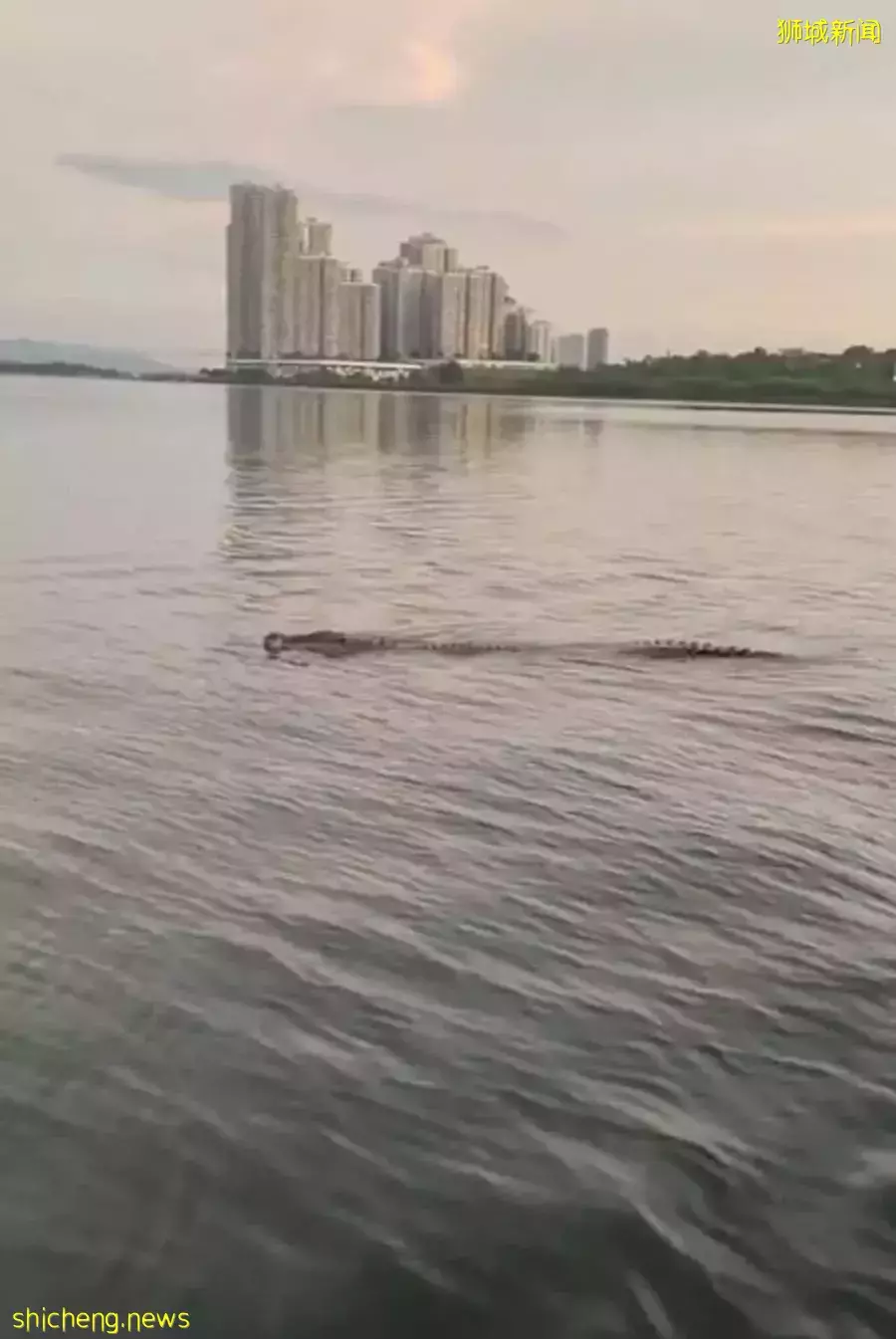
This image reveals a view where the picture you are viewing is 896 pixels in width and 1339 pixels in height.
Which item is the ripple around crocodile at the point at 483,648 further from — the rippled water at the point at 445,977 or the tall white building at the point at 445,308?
the tall white building at the point at 445,308

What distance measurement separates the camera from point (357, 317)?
2002cm

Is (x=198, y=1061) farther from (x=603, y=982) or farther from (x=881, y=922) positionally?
(x=881, y=922)

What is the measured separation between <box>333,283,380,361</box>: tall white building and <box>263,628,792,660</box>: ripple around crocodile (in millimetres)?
11050

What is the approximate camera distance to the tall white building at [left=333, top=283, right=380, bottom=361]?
19.5m

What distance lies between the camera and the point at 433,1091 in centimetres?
375

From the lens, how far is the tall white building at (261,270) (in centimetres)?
1541

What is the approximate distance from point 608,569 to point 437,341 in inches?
412

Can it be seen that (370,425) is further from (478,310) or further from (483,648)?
(483,648)

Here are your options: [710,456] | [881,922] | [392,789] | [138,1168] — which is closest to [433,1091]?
[138,1168]

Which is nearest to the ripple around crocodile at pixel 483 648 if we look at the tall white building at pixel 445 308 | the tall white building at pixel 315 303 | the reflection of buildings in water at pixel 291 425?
the tall white building at pixel 315 303
